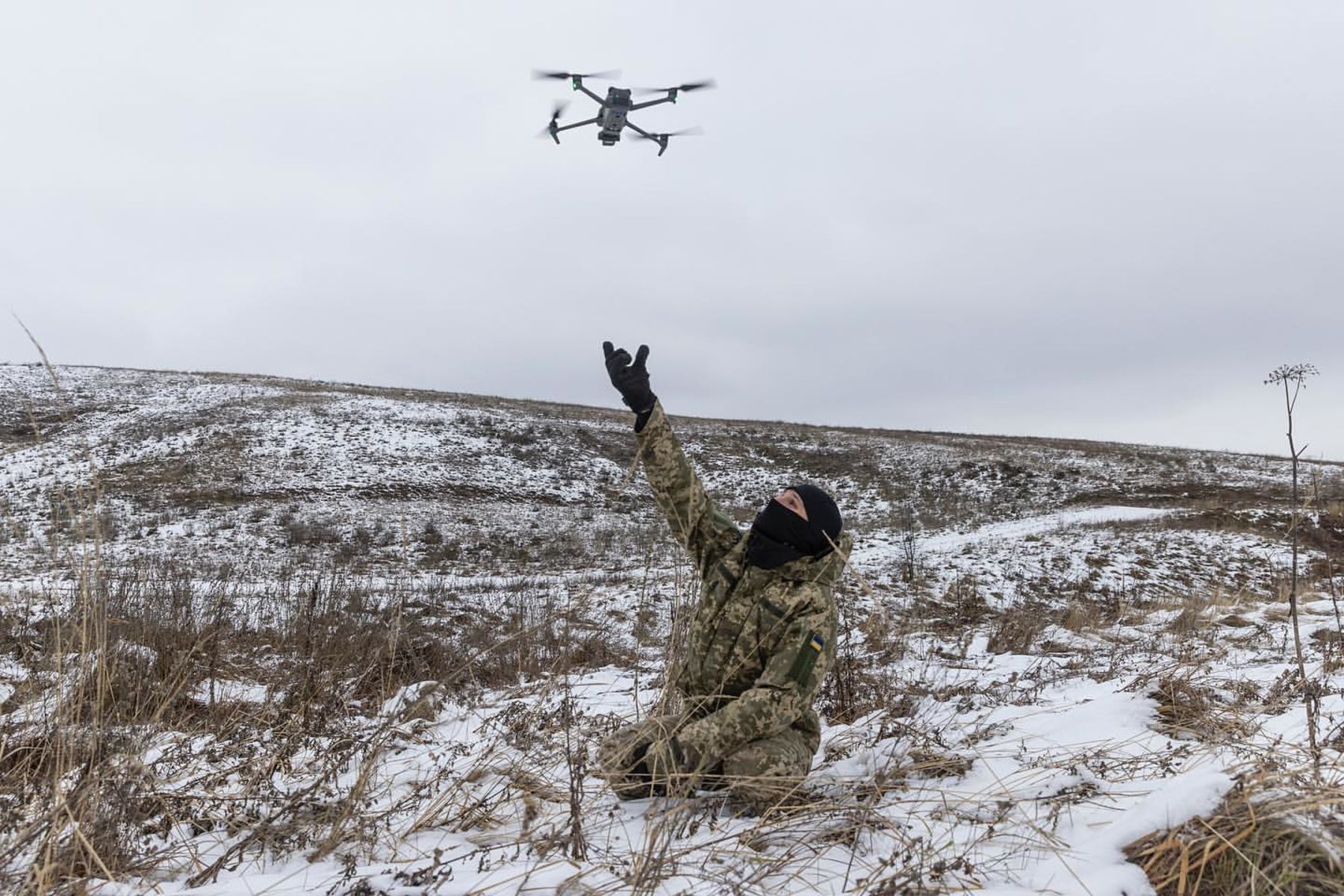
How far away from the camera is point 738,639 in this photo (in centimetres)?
299

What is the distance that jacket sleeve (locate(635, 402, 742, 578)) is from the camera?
3.13 meters

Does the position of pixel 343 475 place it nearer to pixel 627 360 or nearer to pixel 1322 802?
pixel 627 360

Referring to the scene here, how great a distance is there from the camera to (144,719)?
3.27m

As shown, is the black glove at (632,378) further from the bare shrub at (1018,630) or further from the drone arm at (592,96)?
the drone arm at (592,96)

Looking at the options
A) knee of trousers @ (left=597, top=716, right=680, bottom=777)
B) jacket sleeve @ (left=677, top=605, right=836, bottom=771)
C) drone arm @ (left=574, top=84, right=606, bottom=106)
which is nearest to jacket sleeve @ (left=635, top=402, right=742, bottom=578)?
jacket sleeve @ (left=677, top=605, right=836, bottom=771)

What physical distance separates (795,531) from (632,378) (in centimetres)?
91

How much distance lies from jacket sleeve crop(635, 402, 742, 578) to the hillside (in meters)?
0.30

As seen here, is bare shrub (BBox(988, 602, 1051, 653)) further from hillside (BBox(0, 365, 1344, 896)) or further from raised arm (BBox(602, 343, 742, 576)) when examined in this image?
raised arm (BBox(602, 343, 742, 576))

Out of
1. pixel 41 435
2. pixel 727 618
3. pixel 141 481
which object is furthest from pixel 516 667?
pixel 141 481

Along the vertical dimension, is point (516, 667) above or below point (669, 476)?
below

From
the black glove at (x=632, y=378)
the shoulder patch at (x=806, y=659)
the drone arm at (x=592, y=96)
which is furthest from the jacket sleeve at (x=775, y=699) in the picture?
the drone arm at (x=592, y=96)

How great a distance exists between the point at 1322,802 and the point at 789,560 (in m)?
1.65

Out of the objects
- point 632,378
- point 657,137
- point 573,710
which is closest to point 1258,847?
point 632,378

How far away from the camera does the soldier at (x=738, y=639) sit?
99.8 inches
